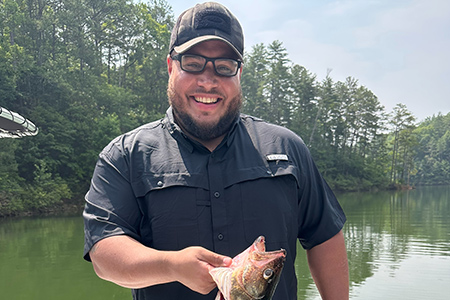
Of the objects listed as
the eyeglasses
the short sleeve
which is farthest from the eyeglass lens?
the short sleeve

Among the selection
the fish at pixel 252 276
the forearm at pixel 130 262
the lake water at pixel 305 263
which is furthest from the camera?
the lake water at pixel 305 263

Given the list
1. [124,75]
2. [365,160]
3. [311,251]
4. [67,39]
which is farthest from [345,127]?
[311,251]

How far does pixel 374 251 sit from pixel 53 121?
19.6 meters

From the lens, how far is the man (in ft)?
5.57

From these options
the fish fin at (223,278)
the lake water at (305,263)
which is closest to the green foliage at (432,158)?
the lake water at (305,263)

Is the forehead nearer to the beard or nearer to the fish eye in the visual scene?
the beard

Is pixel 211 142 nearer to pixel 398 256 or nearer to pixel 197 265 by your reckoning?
pixel 197 265

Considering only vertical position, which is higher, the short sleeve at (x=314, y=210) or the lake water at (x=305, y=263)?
the short sleeve at (x=314, y=210)

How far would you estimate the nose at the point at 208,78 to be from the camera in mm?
1853

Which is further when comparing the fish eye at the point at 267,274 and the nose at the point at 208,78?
the nose at the point at 208,78

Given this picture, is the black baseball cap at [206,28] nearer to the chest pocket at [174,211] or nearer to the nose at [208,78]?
the nose at [208,78]

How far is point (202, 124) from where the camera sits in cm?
188

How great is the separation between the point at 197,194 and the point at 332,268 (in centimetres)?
77

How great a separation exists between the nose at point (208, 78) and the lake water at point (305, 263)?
27.9ft
